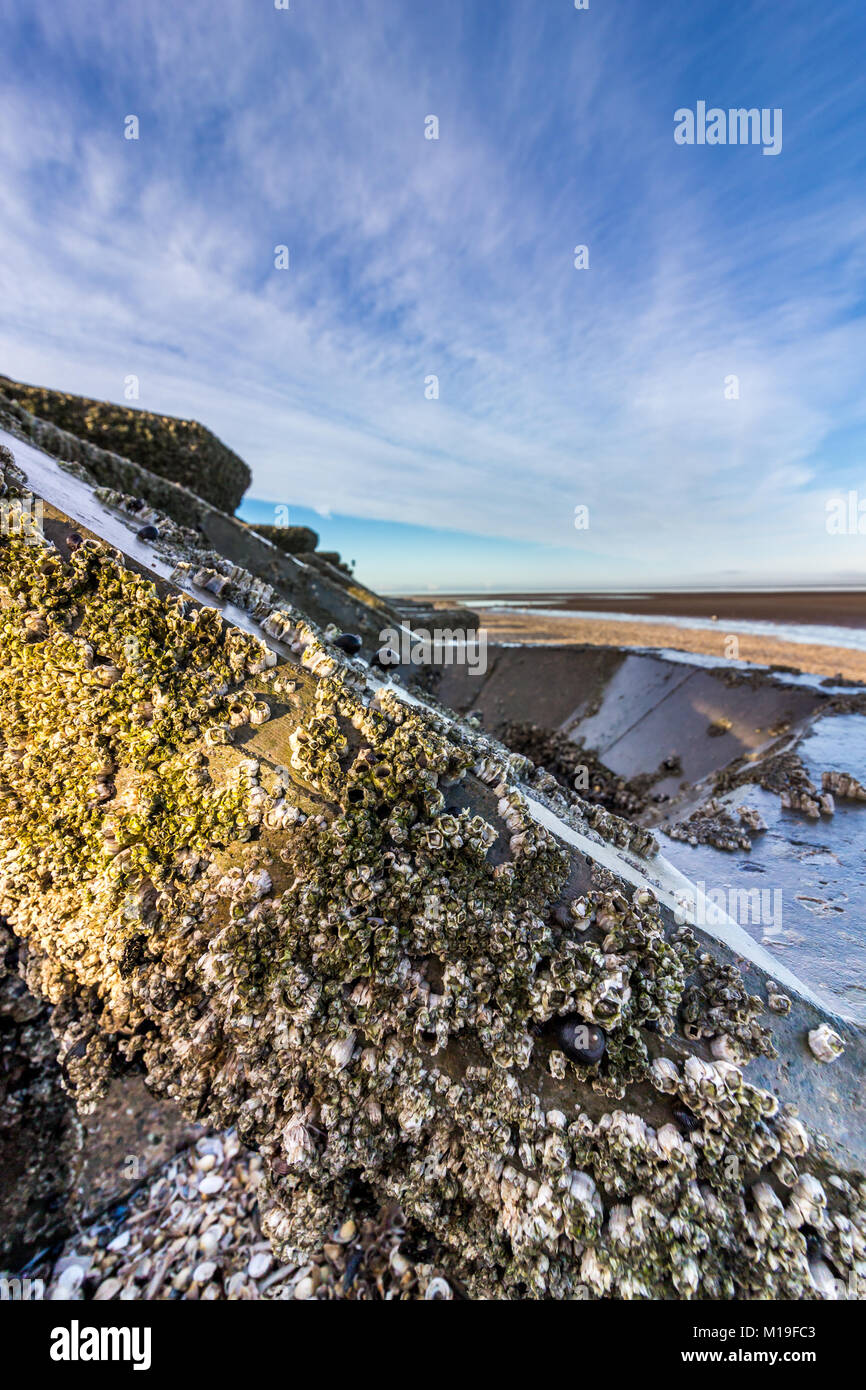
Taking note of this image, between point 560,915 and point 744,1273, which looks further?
point 560,915

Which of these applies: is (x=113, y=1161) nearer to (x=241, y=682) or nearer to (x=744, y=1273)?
(x=241, y=682)

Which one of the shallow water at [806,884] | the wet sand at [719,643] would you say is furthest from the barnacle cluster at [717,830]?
the wet sand at [719,643]

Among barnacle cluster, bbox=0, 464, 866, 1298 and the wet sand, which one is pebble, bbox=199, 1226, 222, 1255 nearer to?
barnacle cluster, bbox=0, 464, 866, 1298

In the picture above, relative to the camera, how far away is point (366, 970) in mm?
2020

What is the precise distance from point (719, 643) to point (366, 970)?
21550 millimetres

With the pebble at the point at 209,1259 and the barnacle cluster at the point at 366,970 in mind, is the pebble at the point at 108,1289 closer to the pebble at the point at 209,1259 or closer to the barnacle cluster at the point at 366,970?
the pebble at the point at 209,1259

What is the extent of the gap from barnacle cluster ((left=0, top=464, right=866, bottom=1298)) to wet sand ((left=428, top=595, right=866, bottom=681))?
10.4 metres

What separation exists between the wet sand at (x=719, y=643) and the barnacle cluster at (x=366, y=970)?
10.4 meters

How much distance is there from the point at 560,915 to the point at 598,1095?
0.66m

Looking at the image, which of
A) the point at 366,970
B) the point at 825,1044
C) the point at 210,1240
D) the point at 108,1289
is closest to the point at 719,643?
the point at 825,1044

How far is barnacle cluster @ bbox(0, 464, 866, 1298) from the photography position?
1.77 metres

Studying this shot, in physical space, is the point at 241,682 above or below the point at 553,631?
below
